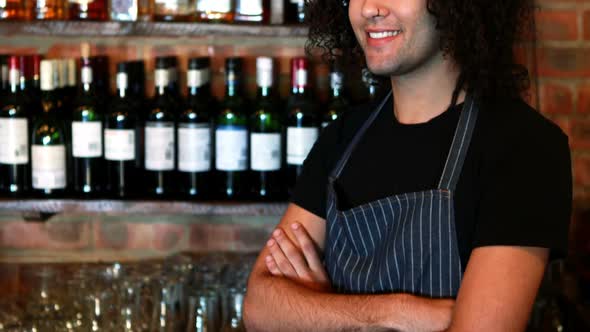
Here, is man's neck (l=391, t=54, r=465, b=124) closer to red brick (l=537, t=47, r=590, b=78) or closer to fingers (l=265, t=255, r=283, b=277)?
fingers (l=265, t=255, r=283, b=277)

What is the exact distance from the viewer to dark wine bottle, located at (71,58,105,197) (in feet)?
6.88

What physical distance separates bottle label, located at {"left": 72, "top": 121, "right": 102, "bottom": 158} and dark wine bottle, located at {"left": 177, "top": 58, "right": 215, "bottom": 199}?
0.57 feet

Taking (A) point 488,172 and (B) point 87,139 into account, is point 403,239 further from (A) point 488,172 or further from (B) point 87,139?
(B) point 87,139

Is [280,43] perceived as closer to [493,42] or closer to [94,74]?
[94,74]

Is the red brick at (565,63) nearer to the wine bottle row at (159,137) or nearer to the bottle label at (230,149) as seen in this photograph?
the wine bottle row at (159,137)

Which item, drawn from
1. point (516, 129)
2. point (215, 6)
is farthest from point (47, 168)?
point (516, 129)

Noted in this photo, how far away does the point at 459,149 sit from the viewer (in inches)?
55.4

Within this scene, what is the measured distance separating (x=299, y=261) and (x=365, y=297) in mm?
166

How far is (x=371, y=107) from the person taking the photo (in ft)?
5.34

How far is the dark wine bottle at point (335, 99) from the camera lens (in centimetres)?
212

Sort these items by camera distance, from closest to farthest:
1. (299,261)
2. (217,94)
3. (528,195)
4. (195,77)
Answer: (528,195) < (299,261) < (195,77) < (217,94)

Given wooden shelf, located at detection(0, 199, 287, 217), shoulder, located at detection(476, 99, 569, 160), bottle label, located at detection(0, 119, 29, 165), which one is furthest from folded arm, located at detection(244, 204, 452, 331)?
bottle label, located at detection(0, 119, 29, 165)

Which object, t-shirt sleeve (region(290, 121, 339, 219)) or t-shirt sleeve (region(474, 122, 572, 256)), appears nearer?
t-shirt sleeve (region(474, 122, 572, 256))

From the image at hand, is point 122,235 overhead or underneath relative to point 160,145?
underneath
